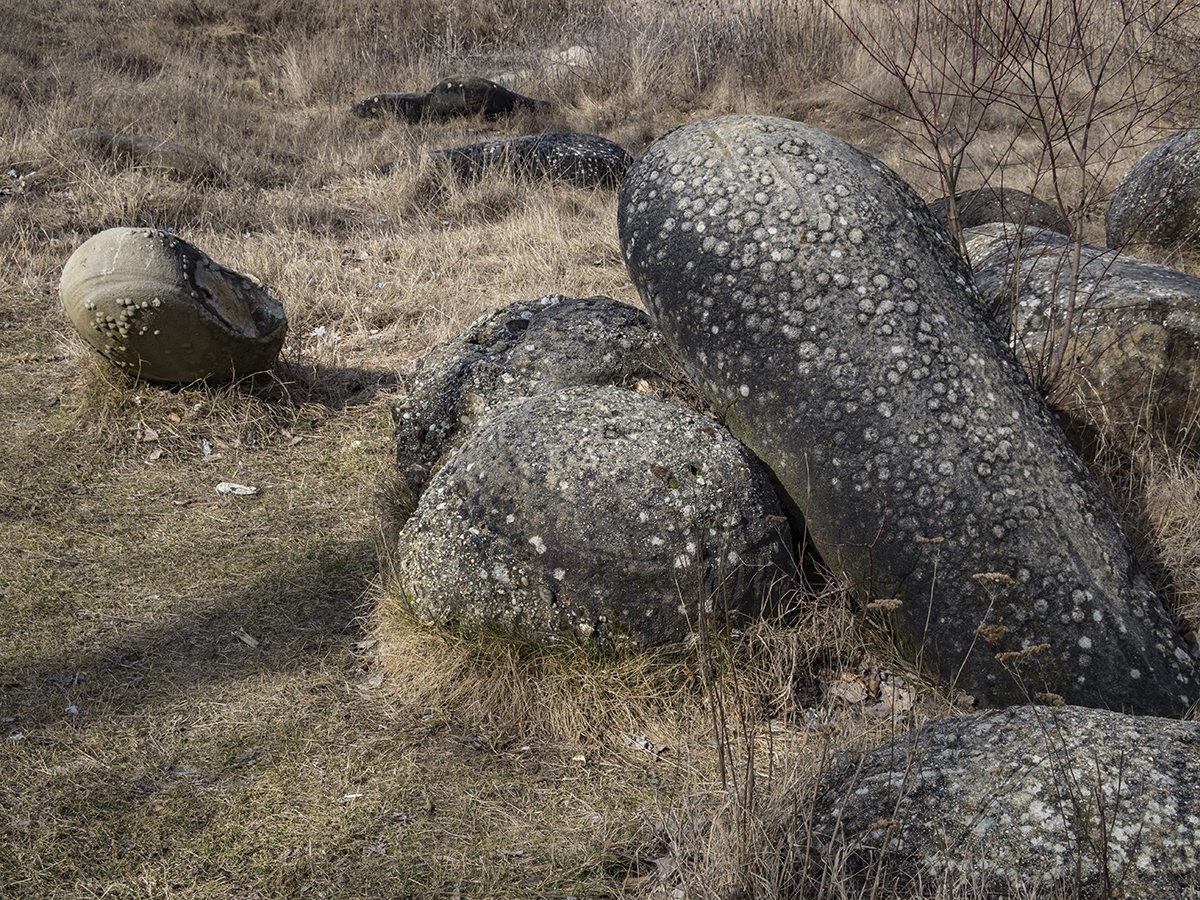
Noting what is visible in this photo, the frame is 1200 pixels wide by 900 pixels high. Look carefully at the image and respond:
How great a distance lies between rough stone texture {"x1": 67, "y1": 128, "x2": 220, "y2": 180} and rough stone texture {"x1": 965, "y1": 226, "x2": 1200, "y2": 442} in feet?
23.9

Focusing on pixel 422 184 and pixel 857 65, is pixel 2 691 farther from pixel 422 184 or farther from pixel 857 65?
pixel 857 65

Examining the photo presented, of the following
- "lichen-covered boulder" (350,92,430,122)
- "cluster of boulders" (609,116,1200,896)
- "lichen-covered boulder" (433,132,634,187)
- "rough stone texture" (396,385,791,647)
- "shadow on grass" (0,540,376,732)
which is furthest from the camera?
"lichen-covered boulder" (350,92,430,122)

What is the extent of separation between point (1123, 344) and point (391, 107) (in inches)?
373

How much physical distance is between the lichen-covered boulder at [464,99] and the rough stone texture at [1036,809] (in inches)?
425

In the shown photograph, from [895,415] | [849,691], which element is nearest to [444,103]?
[895,415]

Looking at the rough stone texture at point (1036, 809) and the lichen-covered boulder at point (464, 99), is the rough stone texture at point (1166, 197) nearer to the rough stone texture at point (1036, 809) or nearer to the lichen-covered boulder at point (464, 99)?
the rough stone texture at point (1036, 809)

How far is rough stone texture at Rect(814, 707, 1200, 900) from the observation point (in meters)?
2.18

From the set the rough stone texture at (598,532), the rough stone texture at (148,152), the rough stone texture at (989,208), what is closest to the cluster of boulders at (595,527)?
the rough stone texture at (598,532)

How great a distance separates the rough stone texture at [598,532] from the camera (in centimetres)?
347

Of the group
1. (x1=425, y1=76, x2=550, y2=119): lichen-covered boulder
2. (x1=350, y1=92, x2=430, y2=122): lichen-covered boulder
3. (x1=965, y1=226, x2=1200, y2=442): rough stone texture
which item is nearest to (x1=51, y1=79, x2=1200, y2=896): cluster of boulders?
(x1=965, y1=226, x2=1200, y2=442): rough stone texture

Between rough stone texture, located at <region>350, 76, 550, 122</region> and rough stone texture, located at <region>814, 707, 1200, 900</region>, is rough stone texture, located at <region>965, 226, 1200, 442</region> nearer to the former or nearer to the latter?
rough stone texture, located at <region>814, 707, 1200, 900</region>

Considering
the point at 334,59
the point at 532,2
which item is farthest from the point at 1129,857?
the point at 532,2

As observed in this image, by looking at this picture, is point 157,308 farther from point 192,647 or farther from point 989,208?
point 989,208

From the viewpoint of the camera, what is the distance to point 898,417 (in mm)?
3473
